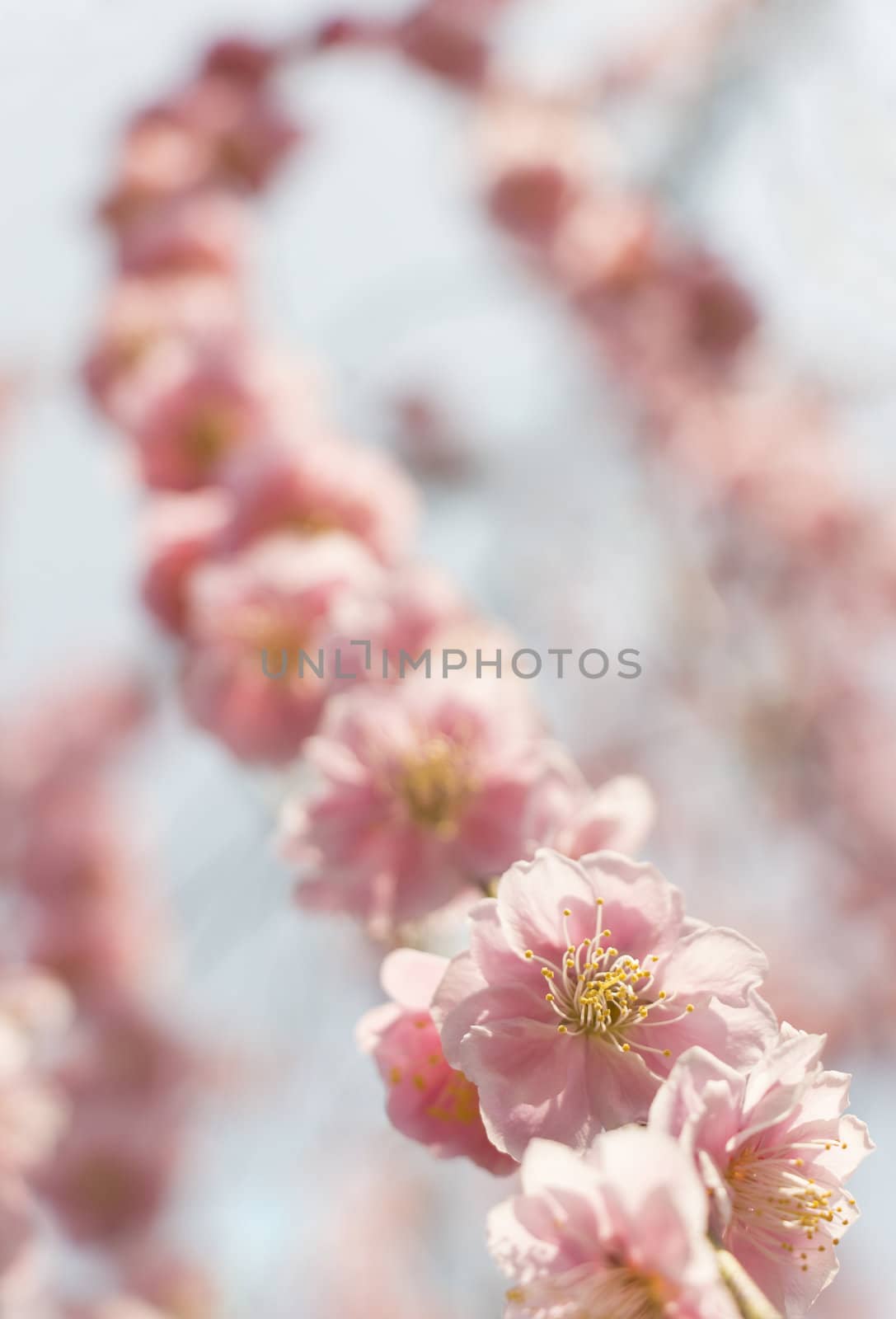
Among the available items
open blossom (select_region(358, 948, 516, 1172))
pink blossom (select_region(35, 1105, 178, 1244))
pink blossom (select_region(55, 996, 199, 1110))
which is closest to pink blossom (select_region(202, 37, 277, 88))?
pink blossom (select_region(55, 996, 199, 1110))

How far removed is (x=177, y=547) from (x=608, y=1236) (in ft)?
3.85

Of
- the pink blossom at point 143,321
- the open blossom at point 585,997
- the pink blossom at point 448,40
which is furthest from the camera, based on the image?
the pink blossom at point 448,40

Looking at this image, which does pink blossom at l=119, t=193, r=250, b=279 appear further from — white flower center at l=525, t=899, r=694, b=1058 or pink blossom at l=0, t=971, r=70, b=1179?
white flower center at l=525, t=899, r=694, b=1058

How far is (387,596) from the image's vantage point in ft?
3.87

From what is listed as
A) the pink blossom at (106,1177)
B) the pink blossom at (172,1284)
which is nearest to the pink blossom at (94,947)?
the pink blossom at (106,1177)

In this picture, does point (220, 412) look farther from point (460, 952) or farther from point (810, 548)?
point (810, 548)

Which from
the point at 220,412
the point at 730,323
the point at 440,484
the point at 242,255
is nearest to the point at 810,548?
the point at 730,323

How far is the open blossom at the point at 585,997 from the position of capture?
0.61m

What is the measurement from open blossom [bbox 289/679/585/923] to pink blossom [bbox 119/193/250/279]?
162 cm

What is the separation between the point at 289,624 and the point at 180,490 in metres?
0.58

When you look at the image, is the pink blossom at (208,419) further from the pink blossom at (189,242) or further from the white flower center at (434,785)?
the white flower center at (434,785)

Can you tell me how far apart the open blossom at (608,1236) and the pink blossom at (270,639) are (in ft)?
2.55

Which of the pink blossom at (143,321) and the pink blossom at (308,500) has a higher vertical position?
the pink blossom at (143,321)

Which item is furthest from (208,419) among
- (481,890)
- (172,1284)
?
(172,1284)
